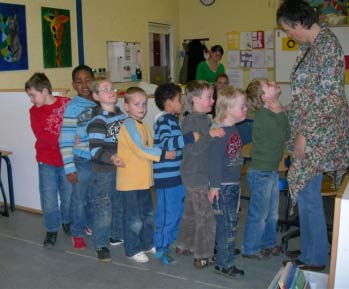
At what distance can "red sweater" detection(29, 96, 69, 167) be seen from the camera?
10.5 ft

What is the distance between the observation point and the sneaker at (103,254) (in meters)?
3.03

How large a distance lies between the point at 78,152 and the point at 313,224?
1627mm

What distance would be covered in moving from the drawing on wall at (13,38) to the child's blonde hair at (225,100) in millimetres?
2961

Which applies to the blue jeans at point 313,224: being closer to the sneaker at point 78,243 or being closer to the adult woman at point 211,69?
the sneaker at point 78,243

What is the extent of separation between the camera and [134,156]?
2789mm

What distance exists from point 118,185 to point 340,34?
501 centimetres

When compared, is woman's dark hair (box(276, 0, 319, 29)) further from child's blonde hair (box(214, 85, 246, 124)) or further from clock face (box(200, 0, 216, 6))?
clock face (box(200, 0, 216, 6))

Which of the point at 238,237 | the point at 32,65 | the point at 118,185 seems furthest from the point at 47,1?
the point at 238,237

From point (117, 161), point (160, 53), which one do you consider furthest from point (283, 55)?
point (117, 161)

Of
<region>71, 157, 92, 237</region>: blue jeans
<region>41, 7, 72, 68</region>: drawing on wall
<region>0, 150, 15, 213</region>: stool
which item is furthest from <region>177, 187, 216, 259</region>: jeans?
<region>41, 7, 72, 68</region>: drawing on wall

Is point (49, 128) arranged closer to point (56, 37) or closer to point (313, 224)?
point (313, 224)

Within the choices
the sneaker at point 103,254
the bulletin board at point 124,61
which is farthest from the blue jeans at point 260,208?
the bulletin board at point 124,61

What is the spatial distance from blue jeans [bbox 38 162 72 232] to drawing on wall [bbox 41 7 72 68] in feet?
7.50

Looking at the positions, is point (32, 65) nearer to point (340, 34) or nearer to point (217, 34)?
point (217, 34)
